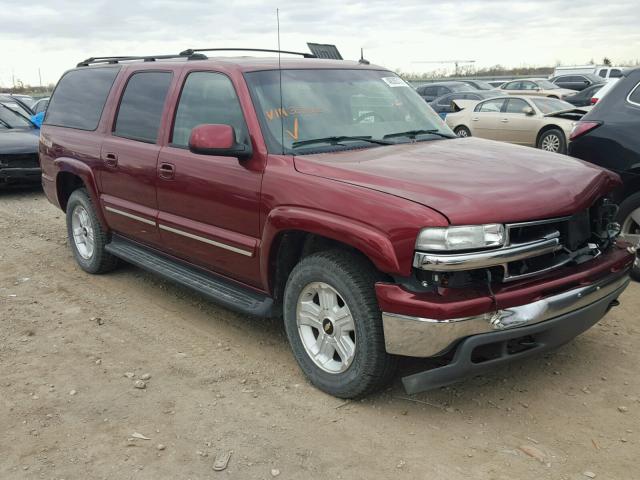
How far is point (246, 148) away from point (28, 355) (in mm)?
2050

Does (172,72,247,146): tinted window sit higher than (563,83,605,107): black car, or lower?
higher

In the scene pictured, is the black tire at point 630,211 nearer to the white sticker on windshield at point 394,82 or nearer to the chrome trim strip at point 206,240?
the white sticker on windshield at point 394,82

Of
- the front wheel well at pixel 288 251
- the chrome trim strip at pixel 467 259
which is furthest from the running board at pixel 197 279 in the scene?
the chrome trim strip at pixel 467 259

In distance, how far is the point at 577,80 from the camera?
88.6 ft

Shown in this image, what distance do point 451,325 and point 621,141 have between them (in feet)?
10.6

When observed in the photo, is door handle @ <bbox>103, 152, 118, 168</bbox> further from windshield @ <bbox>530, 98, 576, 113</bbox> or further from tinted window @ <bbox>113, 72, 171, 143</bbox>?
windshield @ <bbox>530, 98, 576, 113</bbox>

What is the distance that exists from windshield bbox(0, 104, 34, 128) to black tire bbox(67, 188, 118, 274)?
19.5 feet

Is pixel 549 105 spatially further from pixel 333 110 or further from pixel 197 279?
pixel 197 279

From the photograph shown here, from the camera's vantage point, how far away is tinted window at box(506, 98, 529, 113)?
47.2 feet

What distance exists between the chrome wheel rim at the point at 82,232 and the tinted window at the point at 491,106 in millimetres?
11209

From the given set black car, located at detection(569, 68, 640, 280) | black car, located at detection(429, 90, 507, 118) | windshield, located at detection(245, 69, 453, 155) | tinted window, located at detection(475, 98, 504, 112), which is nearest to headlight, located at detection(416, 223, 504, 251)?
windshield, located at detection(245, 69, 453, 155)

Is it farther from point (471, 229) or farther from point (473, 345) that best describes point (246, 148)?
point (473, 345)

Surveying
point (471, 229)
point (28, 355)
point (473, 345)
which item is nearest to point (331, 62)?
point (471, 229)

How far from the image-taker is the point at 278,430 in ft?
10.9
